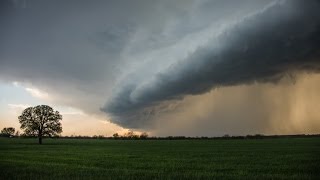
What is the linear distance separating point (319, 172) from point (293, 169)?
3.34m

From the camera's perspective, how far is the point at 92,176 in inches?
1069

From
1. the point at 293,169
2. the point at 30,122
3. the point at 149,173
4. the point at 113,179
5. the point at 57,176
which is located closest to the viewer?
the point at 113,179

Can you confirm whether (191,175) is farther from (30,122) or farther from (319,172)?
(30,122)

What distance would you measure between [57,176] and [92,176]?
2517 mm

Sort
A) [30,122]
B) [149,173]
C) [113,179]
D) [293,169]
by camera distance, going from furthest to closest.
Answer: [30,122] → [293,169] → [149,173] → [113,179]

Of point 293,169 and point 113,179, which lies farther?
point 293,169

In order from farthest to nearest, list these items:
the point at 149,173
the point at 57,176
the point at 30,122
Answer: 1. the point at 30,122
2. the point at 149,173
3. the point at 57,176

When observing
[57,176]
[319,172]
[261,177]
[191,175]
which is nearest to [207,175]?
[191,175]

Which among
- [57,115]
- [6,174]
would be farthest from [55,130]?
[6,174]

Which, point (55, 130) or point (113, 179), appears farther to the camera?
point (55, 130)

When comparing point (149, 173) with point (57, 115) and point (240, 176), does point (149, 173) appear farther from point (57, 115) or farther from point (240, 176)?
point (57, 115)

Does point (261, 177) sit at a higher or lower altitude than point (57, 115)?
lower

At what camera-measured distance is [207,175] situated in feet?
88.9

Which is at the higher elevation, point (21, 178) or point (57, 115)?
point (57, 115)
